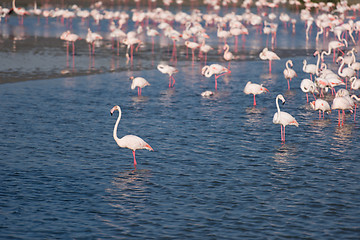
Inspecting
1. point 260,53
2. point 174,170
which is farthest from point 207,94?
point 260,53

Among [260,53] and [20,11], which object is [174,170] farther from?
[20,11]

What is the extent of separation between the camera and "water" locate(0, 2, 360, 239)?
10.1 meters

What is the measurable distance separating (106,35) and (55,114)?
22736 millimetres

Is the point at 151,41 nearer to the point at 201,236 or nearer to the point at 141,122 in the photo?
the point at 141,122

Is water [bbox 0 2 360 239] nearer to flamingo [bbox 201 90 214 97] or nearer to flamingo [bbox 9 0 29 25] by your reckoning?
flamingo [bbox 201 90 214 97]

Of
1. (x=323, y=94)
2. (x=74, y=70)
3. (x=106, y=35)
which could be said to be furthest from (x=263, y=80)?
(x=106, y=35)

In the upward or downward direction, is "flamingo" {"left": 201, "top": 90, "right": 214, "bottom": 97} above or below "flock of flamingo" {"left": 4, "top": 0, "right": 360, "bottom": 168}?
below

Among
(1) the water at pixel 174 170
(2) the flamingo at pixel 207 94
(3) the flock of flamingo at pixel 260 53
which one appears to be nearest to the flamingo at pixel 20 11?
(3) the flock of flamingo at pixel 260 53

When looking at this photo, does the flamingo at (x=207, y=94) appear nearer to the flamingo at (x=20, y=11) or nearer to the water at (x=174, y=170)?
the water at (x=174, y=170)

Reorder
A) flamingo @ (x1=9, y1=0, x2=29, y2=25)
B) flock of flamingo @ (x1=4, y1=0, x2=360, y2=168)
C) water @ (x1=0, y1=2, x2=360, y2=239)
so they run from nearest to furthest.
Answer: water @ (x1=0, y1=2, x2=360, y2=239) → flock of flamingo @ (x1=4, y1=0, x2=360, y2=168) → flamingo @ (x1=9, y1=0, x2=29, y2=25)

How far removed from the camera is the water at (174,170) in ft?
33.1

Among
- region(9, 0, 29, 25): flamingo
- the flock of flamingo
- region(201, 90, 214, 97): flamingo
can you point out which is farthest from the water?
region(9, 0, 29, 25): flamingo

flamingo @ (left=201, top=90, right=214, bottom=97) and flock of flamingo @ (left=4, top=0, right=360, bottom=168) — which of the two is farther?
flamingo @ (left=201, top=90, right=214, bottom=97)

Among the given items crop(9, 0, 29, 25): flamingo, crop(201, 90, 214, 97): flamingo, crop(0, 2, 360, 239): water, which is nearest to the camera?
crop(0, 2, 360, 239): water
